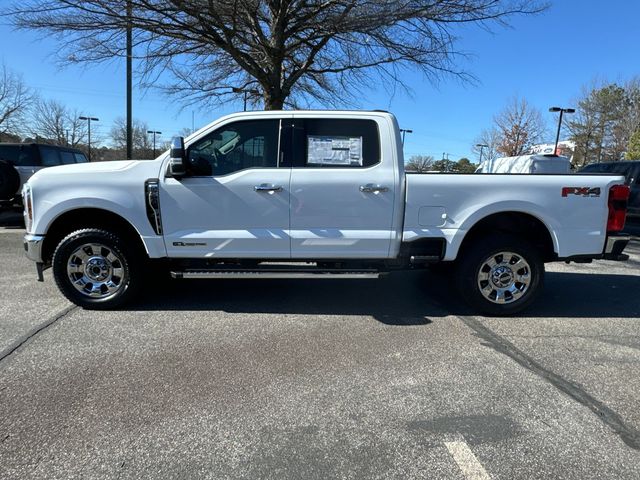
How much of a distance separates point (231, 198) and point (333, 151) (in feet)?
3.87

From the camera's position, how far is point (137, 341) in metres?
4.02

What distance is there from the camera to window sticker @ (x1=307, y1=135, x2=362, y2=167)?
4680mm

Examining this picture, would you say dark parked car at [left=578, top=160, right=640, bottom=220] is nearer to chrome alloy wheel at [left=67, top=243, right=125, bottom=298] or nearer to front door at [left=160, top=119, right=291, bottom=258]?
front door at [left=160, top=119, right=291, bottom=258]

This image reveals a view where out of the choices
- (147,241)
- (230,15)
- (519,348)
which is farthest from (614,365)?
(230,15)

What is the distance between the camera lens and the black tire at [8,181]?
28.1ft

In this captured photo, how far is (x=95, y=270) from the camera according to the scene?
15.6 feet

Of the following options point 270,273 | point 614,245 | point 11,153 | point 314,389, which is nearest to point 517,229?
point 614,245

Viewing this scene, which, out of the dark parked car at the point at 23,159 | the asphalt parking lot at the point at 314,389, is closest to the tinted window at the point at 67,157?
the dark parked car at the point at 23,159

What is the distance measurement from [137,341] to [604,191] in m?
4.86

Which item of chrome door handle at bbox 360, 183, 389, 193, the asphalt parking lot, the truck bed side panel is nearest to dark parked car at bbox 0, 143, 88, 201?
the asphalt parking lot

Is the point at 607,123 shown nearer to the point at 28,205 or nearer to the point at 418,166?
the point at 418,166

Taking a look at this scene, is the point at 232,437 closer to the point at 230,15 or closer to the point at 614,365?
the point at 614,365

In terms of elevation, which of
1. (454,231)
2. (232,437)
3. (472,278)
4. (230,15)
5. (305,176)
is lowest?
(232,437)

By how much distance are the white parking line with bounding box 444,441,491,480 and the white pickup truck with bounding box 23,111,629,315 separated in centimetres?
230
